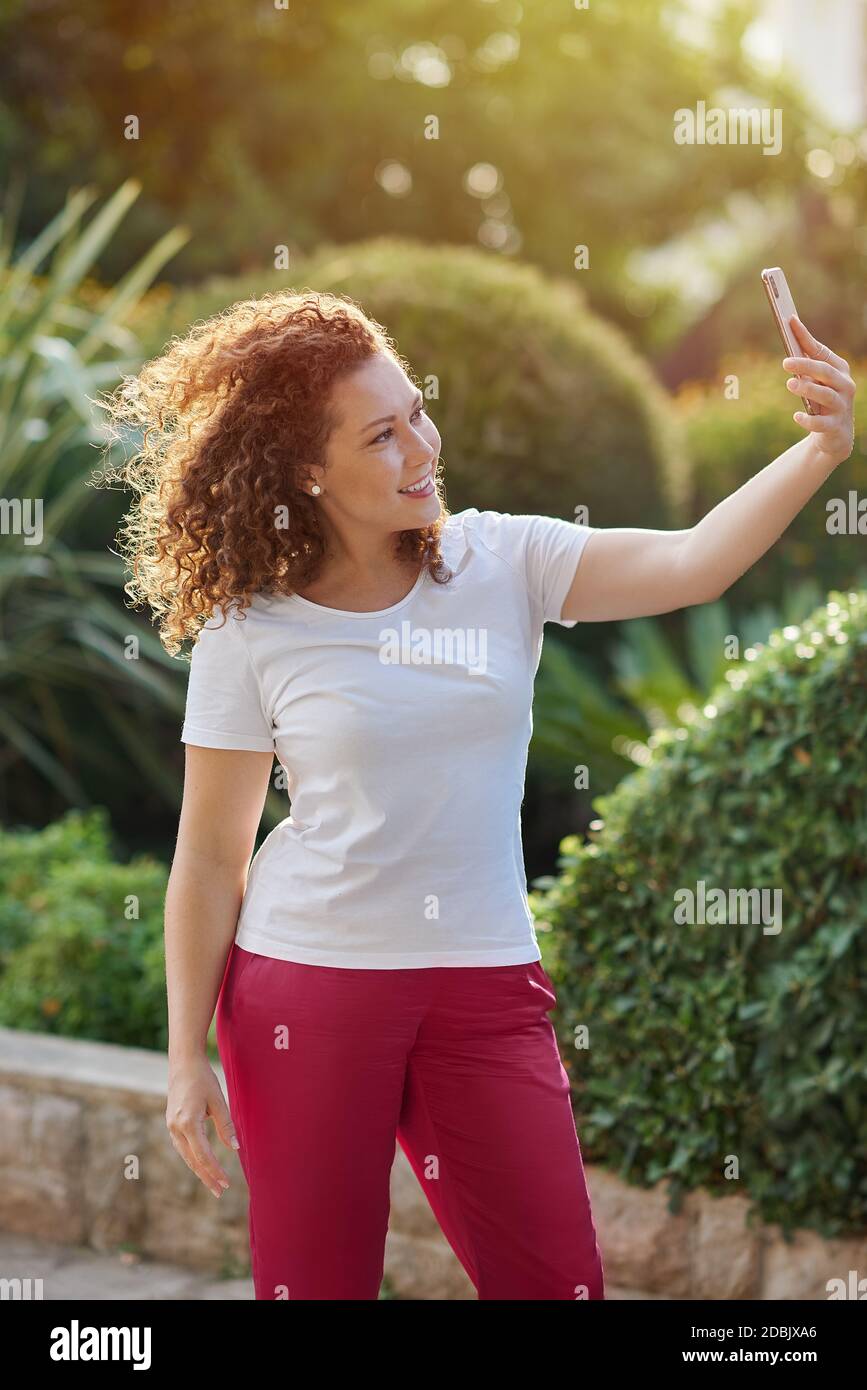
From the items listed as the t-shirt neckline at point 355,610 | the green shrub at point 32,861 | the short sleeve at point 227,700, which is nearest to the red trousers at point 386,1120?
the short sleeve at point 227,700

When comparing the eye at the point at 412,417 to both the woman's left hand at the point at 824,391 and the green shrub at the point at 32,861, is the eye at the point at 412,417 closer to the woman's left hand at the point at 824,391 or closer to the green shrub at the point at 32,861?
the woman's left hand at the point at 824,391

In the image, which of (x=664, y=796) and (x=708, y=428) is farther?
(x=708, y=428)

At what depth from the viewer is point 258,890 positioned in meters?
1.95

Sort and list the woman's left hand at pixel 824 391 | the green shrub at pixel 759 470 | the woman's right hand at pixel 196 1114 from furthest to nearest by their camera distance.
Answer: the green shrub at pixel 759 470 < the woman's right hand at pixel 196 1114 < the woman's left hand at pixel 824 391

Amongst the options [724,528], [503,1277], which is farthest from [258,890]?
[724,528]

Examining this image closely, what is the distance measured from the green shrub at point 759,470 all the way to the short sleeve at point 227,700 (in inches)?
182

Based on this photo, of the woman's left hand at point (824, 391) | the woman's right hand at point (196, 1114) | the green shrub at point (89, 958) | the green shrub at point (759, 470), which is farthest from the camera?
the green shrub at point (759, 470)

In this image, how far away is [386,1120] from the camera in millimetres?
1892

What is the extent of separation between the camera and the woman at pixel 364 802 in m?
1.84

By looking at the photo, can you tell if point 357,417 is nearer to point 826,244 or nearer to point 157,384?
point 157,384

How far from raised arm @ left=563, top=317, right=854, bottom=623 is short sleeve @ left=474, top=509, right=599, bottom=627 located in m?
0.01

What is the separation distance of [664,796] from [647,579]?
1024 mm

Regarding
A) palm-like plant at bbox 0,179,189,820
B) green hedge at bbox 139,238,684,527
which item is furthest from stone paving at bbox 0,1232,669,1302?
green hedge at bbox 139,238,684,527

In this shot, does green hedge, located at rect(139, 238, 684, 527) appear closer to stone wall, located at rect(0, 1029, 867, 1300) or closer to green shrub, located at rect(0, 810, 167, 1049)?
green shrub, located at rect(0, 810, 167, 1049)
